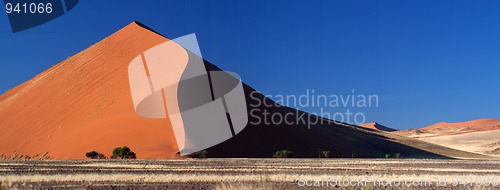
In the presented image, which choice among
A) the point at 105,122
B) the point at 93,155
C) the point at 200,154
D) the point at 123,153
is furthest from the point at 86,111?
the point at 200,154

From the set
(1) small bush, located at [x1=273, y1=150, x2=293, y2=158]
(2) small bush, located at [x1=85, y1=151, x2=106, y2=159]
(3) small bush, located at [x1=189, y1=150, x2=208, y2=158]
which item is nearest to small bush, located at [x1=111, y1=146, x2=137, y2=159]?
(2) small bush, located at [x1=85, y1=151, x2=106, y2=159]

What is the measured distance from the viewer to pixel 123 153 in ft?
136

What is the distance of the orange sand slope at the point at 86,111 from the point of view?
149ft

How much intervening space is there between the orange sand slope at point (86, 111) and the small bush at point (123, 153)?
1223 mm

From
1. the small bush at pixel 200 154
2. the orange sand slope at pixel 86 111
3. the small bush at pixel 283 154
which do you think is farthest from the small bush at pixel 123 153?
the small bush at pixel 283 154

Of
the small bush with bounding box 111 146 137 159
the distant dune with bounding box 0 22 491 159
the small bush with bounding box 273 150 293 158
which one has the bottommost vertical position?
the small bush with bounding box 111 146 137 159

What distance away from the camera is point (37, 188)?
51.3 ft

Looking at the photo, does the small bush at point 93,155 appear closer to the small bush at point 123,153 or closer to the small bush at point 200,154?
the small bush at point 123,153

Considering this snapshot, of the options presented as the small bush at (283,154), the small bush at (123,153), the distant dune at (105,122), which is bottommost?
the small bush at (123,153)

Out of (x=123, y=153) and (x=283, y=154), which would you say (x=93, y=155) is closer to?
(x=123, y=153)

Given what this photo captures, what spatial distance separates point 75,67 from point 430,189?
57487 mm

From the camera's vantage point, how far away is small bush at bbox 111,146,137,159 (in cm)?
4147

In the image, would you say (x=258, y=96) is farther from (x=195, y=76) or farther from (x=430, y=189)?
(x=430, y=189)

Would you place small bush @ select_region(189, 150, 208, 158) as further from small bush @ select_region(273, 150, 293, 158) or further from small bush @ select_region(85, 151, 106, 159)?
small bush @ select_region(273, 150, 293, 158)
